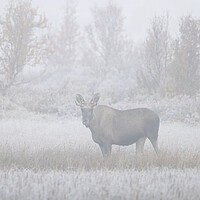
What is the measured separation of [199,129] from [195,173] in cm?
364

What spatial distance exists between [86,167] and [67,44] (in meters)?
19.2

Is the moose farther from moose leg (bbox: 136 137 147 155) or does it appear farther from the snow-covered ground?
the snow-covered ground

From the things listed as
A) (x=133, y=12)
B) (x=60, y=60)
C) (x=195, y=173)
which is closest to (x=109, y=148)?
(x=195, y=173)

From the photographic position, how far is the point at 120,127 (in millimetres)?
6383

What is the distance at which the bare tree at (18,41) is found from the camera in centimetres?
1379

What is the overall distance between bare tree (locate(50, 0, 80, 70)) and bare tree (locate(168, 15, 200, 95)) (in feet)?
37.0

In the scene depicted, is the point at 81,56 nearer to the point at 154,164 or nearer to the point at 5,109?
the point at 5,109

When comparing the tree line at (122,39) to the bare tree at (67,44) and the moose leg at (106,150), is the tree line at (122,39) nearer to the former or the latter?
the bare tree at (67,44)

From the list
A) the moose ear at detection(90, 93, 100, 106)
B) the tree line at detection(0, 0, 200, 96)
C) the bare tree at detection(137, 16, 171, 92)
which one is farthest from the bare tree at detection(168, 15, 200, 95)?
the moose ear at detection(90, 93, 100, 106)

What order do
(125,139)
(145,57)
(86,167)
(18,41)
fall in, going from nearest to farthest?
(86,167) < (125,139) < (18,41) < (145,57)

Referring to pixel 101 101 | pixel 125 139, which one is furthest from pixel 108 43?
pixel 125 139

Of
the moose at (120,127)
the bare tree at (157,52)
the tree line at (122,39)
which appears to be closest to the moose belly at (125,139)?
the moose at (120,127)

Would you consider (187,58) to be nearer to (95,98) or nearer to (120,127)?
(120,127)

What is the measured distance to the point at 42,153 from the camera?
630cm
